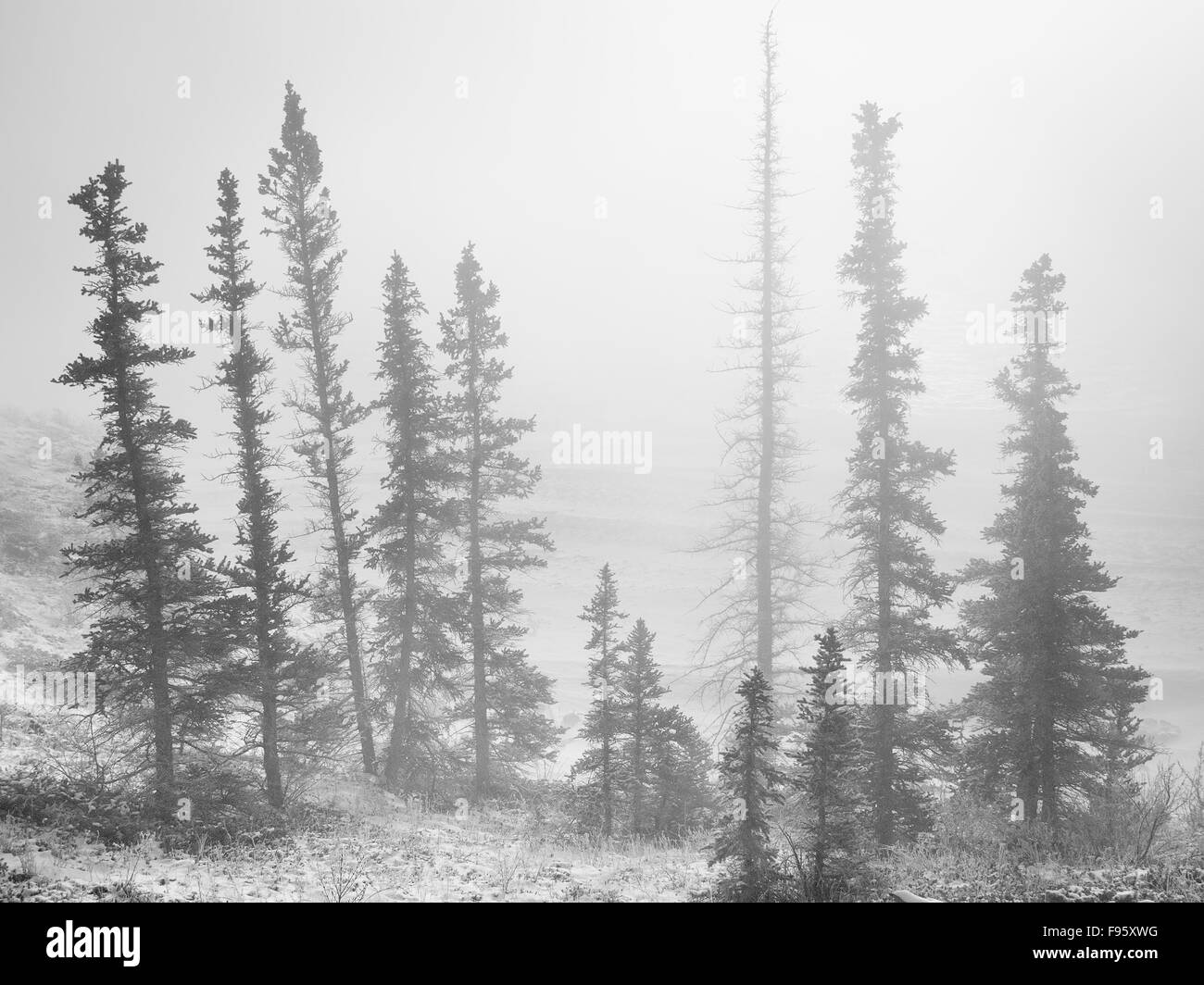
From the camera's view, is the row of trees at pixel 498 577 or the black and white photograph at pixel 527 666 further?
the row of trees at pixel 498 577

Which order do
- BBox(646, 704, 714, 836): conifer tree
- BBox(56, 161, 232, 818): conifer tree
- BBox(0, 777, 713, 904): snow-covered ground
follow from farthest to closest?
BBox(646, 704, 714, 836): conifer tree < BBox(56, 161, 232, 818): conifer tree < BBox(0, 777, 713, 904): snow-covered ground

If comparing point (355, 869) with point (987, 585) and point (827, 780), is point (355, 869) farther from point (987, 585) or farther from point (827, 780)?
point (987, 585)

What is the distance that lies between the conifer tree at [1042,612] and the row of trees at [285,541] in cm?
1245

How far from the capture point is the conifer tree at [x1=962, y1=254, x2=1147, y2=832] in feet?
48.3

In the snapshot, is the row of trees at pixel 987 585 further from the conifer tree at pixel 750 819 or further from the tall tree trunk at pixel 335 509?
the tall tree trunk at pixel 335 509

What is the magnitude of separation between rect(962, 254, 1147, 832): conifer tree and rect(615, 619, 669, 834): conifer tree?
7.74 metres

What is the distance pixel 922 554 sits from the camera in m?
15.7

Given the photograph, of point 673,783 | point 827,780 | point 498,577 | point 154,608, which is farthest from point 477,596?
point 827,780

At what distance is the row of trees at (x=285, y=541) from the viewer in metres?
12.8

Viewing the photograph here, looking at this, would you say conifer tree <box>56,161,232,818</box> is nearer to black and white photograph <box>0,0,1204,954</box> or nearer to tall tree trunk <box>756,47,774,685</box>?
black and white photograph <box>0,0,1204,954</box>

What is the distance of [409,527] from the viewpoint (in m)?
18.8

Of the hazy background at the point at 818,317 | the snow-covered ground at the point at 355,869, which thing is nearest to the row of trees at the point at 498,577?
the snow-covered ground at the point at 355,869

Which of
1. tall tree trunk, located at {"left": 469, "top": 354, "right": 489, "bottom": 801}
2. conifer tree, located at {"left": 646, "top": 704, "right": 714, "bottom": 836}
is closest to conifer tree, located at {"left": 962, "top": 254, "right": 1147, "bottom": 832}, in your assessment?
conifer tree, located at {"left": 646, "top": 704, "right": 714, "bottom": 836}

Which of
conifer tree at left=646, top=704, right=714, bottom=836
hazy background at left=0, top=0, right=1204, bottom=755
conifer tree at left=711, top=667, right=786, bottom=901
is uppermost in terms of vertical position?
hazy background at left=0, top=0, right=1204, bottom=755
